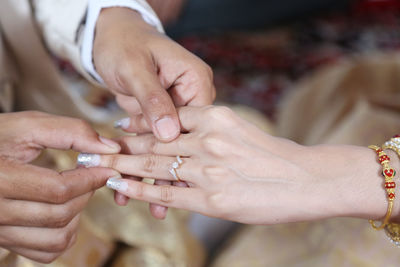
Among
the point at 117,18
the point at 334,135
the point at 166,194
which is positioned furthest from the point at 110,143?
the point at 334,135

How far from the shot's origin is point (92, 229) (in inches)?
36.2

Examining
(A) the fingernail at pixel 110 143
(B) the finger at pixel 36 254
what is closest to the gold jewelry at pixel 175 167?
(A) the fingernail at pixel 110 143

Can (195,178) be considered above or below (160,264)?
above

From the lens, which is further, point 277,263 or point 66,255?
point 277,263

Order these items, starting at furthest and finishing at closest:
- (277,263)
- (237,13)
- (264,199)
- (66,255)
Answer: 1. (237,13)
2. (277,263)
3. (66,255)
4. (264,199)

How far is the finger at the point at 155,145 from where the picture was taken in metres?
0.74

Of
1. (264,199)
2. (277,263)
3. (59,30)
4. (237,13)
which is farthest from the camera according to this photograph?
(237,13)

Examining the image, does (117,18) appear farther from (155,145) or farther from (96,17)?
(155,145)

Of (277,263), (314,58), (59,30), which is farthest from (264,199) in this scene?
(314,58)

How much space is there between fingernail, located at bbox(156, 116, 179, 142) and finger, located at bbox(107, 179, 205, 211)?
0.08 metres

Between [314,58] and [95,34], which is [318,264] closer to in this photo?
[95,34]

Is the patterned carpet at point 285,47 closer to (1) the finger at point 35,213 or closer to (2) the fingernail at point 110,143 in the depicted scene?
(2) the fingernail at point 110,143

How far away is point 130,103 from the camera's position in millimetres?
878

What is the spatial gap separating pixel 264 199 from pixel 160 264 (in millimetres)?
330
